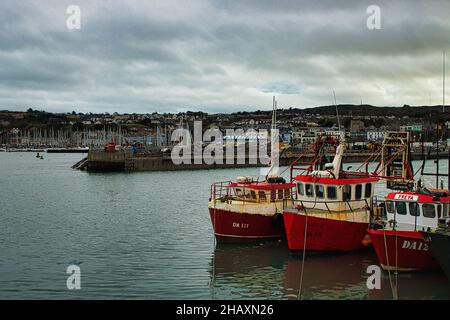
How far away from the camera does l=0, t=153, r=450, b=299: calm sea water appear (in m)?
20.4

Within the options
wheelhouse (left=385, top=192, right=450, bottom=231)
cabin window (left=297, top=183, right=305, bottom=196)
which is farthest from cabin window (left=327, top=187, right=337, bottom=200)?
wheelhouse (left=385, top=192, right=450, bottom=231)

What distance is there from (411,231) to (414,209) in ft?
3.54

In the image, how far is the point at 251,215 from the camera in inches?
1099

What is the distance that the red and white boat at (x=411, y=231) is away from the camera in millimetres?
21266

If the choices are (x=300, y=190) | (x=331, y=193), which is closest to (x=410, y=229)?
(x=331, y=193)

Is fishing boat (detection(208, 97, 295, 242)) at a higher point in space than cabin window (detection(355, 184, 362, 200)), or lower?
lower

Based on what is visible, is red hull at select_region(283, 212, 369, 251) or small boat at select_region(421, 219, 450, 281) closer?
small boat at select_region(421, 219, 450, 281)

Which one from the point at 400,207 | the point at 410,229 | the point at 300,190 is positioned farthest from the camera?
the point at 300,190

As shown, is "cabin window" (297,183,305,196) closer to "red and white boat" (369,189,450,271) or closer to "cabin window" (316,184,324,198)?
"cabin window" (316,184,324,198)

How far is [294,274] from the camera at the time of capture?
2275 cm

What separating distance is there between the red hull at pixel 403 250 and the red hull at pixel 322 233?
2964 mm

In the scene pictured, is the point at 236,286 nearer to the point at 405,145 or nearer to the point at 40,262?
the point at 40,262

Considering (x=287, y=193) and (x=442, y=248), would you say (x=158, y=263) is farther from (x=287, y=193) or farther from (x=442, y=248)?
(x=442, y=248)
